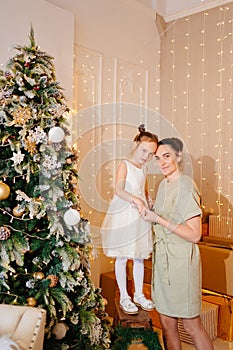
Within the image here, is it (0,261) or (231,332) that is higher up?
(0,261)

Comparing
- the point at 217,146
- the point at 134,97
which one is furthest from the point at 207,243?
the point at 134,97

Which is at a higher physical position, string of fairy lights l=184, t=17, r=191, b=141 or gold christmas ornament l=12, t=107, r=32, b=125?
string of fairy lights l=184, t=17, r=191, b=141

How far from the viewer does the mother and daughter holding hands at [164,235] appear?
6.83ft

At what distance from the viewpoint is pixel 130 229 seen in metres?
2.15

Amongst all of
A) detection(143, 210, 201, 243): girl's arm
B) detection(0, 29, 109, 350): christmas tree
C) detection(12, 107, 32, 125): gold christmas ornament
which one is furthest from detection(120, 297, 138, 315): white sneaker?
detection(12, 107, 32, 125): gold christmas ornament

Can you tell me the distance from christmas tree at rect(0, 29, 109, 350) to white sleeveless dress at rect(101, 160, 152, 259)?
31cm

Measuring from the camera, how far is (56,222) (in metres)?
1.82

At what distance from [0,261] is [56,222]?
32 cm

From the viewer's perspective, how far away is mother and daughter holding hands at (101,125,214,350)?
6.83ft

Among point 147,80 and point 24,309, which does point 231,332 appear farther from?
point 147,80

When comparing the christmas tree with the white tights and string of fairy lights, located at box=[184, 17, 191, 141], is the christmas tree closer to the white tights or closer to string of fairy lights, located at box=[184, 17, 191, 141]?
the white tights

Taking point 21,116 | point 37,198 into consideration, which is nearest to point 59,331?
point 37,198

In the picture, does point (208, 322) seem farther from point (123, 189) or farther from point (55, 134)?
point (55, 134)

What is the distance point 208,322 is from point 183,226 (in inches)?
46.7
